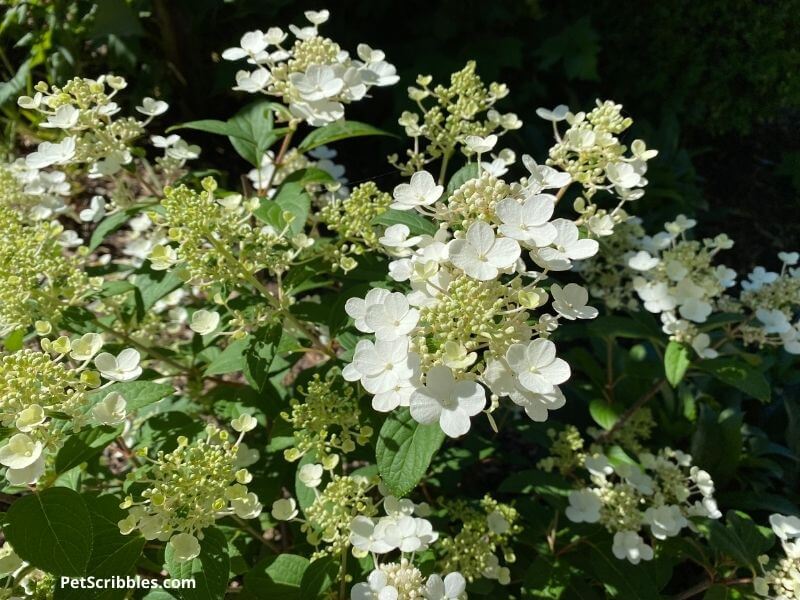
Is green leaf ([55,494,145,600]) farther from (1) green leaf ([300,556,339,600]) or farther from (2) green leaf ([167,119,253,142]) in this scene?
(2) green leaf ([167,119,253,142])

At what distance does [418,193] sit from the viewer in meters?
1.37

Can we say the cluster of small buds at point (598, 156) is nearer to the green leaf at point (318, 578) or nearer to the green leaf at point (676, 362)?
the green leaf at point (676, 362)

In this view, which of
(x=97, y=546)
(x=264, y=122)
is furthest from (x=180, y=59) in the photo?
(x=97, y=546)

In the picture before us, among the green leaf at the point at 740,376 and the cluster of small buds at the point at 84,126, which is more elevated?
the cluster of small buds at the point at 84,126

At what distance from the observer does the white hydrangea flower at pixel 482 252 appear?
1121 mm

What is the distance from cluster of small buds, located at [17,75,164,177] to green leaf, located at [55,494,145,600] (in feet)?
2.85

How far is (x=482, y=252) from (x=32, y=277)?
1.09 m

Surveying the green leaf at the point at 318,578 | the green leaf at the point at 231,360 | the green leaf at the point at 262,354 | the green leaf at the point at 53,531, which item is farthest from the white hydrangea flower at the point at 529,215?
the green leaf at the point at 53,531

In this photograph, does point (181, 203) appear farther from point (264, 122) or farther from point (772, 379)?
point (772, 379)

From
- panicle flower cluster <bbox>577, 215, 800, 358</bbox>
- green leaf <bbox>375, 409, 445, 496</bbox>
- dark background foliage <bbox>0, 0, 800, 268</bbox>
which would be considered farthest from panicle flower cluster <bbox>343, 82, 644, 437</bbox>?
dark background foliage <bbox>0, 0, 800, 268</bbox>

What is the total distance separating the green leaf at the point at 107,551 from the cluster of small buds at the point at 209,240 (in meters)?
0.55

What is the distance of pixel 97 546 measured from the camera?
134 centimetres

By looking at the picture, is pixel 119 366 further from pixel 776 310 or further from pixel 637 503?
pixel 776 310

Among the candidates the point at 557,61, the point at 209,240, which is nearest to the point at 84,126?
the point at 209,240
